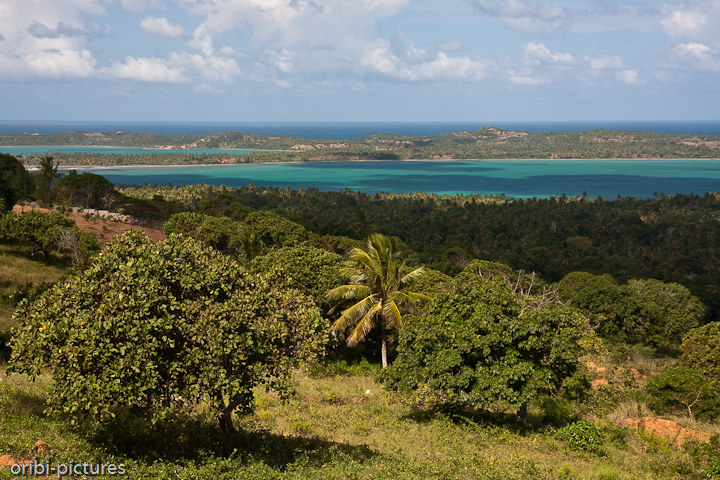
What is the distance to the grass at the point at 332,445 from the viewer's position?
29.9ft

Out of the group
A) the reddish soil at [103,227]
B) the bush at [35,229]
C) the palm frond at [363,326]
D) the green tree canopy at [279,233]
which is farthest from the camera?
the reddish soil at [103,227]

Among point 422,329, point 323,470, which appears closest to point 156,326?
point 323,470

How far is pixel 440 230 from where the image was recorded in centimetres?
9094

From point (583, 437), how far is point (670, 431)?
10.2 ft

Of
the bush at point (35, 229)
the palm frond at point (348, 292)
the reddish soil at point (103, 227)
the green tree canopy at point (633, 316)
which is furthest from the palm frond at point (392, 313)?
the reddish soil at point (103, 227)

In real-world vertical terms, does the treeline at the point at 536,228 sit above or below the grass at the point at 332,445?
below

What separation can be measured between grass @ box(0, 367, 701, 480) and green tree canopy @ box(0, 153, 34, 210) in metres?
41.8

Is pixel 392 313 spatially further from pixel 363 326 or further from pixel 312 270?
pixel 312 270

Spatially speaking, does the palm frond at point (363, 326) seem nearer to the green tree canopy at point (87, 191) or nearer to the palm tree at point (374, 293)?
the palm tree at point (374, 293)

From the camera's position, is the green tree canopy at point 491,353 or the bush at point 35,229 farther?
the bush at point 35,229

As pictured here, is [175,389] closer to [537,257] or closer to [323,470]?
[323,470]

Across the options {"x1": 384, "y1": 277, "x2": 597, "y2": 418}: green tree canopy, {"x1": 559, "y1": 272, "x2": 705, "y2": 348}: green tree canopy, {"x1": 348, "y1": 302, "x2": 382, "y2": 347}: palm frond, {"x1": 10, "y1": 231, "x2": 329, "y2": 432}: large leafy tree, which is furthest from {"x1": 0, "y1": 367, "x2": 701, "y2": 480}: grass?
{"x1": 559, "y1": 272, "x2": 705, "y2": 348}: green tree canopy

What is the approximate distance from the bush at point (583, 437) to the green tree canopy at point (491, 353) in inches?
39.5

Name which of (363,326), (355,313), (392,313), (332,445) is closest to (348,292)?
(355,313)
